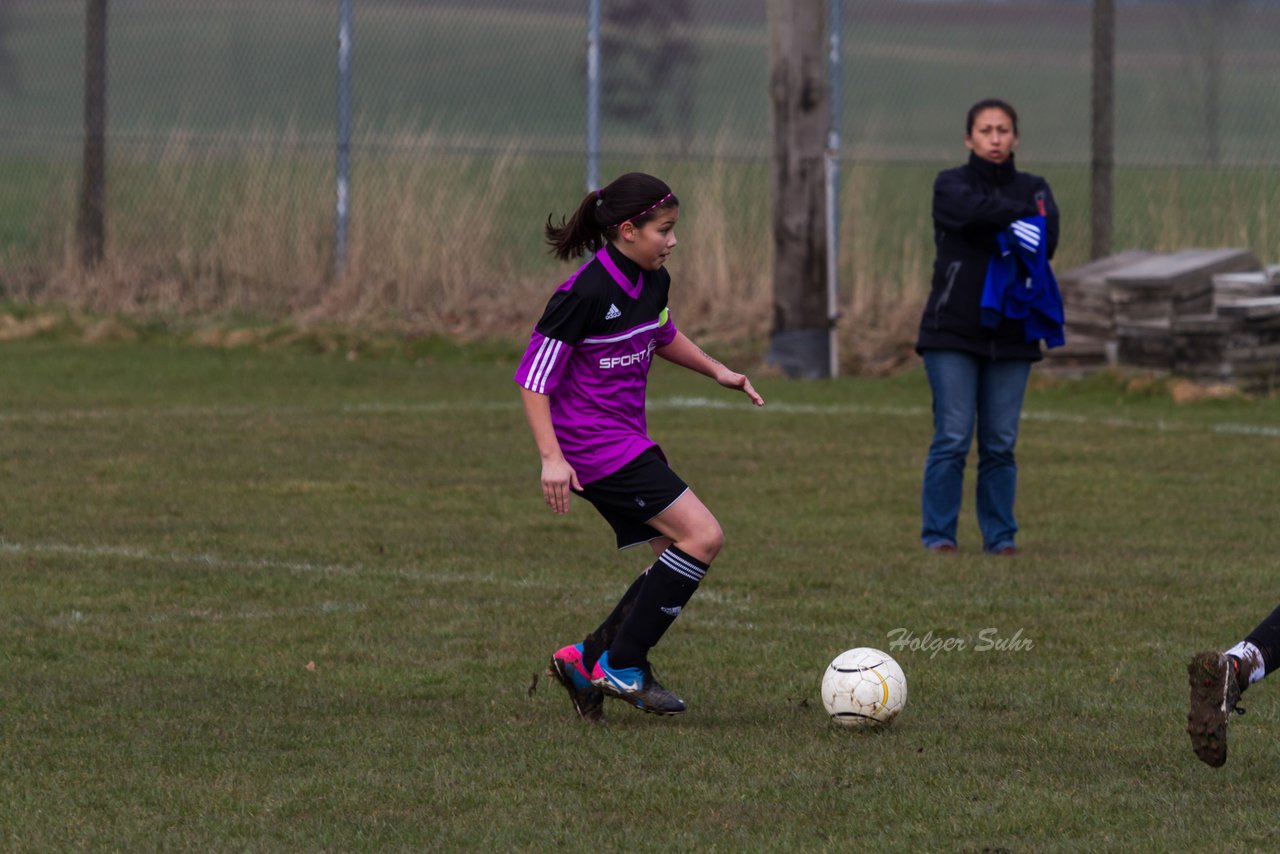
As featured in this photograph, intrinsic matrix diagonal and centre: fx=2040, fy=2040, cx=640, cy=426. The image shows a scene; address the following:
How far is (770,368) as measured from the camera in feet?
50.5

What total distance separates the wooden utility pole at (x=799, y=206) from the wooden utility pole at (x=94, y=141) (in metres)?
6.88

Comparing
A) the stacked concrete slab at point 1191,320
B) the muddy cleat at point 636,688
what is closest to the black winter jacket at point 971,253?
the muddy cleat at point 636,688

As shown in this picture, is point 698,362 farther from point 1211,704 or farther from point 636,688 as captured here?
point 1211,704

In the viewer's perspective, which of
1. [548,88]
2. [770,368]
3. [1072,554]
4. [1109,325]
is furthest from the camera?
[548,88]

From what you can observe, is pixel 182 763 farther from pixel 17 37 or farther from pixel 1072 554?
pixel 17 37

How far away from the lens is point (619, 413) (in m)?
5.85

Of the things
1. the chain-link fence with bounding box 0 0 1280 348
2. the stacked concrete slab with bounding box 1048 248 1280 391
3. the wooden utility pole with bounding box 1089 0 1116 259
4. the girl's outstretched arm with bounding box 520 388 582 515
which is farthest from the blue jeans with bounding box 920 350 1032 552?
the wooden utility pole with bounding box 1089 0 1116 259

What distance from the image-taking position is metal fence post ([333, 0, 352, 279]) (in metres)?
17.9

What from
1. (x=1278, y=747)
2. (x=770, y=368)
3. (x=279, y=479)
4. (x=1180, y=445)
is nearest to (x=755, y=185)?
(x=770, y=368)

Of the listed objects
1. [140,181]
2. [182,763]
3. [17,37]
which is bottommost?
[182,763]

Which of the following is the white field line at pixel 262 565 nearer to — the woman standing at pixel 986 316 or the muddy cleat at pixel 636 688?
the woman standing at pixel 986 316

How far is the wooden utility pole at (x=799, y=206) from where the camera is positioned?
15.0m

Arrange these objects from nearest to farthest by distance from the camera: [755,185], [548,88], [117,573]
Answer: [117,573]
[755,185]
[548,88]

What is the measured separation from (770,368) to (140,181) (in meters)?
6.91
